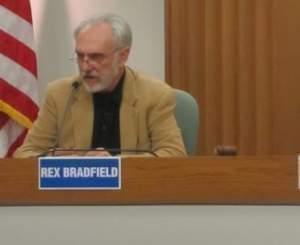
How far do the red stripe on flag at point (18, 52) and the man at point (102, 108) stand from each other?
879mm

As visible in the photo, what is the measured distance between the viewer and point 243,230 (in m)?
1.68

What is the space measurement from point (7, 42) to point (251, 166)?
82.4 inches

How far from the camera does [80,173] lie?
1708mm

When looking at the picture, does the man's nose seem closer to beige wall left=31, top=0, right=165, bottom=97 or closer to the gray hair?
the gray hair

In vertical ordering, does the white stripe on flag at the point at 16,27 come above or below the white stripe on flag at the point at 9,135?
above

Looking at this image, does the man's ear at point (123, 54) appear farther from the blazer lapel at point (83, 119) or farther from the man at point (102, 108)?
the blazer lapel at point (83, 119)

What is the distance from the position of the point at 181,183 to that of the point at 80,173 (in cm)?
23

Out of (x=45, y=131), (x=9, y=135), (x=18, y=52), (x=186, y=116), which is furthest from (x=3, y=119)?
(x=186, y=116)

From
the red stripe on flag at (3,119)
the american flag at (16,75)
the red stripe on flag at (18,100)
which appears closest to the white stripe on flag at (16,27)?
the american flag at (16,75)

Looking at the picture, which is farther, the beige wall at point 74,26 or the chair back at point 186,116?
the beige wall at point 74,26

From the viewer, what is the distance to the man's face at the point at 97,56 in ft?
8.73

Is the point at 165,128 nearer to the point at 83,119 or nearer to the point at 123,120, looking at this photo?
the point at 123,120

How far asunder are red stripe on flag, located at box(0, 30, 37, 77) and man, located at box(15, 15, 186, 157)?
0.88 meters

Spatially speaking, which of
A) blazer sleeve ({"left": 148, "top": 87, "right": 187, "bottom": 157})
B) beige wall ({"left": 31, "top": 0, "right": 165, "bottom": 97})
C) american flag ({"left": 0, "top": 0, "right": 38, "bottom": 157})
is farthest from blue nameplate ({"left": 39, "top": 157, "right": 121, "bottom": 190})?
beige wall ({"left": 31, "top": 0, "right": 165, "bottom": 97})
